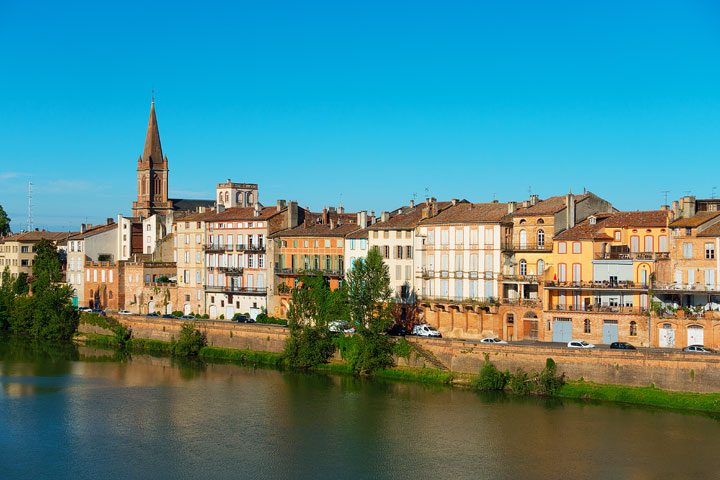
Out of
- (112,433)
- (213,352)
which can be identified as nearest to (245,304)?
(213,352)

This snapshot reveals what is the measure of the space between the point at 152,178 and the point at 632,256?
61.8m

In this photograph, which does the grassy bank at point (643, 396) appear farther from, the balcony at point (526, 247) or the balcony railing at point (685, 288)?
the balcony at point (526, 247)

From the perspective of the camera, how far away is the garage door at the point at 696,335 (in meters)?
44.6

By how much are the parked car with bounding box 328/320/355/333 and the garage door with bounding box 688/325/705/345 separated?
17.2 metres

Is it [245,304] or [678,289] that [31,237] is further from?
[678,289]

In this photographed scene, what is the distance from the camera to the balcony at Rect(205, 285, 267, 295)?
208 feet

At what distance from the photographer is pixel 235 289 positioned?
6488 cm

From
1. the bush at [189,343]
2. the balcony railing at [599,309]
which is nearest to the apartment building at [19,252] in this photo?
the bush at [189,343]

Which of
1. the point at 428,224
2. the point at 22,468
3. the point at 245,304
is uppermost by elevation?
the point at 428,224

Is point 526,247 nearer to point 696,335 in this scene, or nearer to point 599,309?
point 599,309

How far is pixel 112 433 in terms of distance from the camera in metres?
38.6

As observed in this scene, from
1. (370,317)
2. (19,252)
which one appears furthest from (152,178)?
(370,317)

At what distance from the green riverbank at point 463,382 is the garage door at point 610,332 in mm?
4907

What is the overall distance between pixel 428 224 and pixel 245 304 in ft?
52.0
